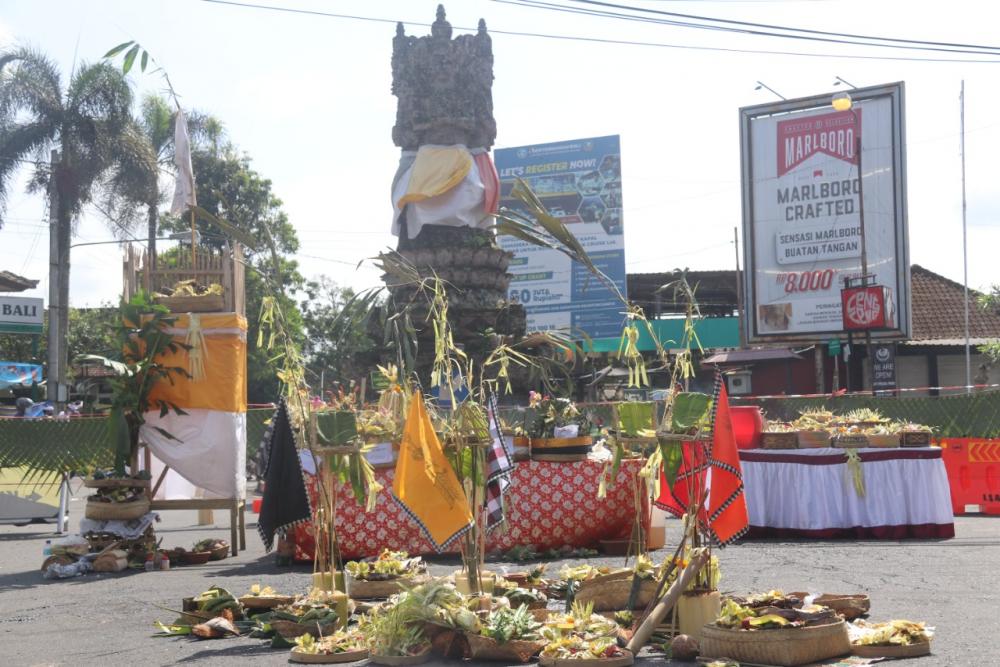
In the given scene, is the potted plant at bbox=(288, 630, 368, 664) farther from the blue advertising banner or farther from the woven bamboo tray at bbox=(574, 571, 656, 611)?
the blue advertising banner

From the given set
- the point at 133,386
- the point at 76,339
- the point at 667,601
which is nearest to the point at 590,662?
the point at 667,601

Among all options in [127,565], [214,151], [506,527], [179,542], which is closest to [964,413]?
[506,527]

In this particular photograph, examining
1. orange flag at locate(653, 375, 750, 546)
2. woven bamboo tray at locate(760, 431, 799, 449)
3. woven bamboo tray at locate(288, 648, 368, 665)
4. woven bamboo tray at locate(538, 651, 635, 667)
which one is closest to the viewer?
woven bamboo tray at locate(538, 651, 635, 667)

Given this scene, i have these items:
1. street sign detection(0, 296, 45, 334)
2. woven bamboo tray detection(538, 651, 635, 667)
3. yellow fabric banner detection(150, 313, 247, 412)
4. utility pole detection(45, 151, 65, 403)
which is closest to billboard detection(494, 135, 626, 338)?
utility pole detection(45, 151, 65, 403)

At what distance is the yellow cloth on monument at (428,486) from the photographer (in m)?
7.22

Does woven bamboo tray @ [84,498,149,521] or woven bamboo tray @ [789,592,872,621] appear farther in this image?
woven bamboo tray @ [84,498,149,521]

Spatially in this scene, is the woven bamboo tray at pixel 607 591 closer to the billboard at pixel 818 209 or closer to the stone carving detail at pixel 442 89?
the stone carving detail at pixel 442 89

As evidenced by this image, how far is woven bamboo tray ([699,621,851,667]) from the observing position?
6.03 meters

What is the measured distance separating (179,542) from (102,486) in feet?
10.3

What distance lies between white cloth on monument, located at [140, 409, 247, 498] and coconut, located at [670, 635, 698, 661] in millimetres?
Answer: 6754

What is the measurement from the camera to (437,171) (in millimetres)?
23781

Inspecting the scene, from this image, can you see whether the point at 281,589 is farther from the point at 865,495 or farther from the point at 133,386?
the point at 865,495

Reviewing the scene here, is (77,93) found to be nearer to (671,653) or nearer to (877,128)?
(877,128)

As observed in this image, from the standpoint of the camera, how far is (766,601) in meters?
6.61
